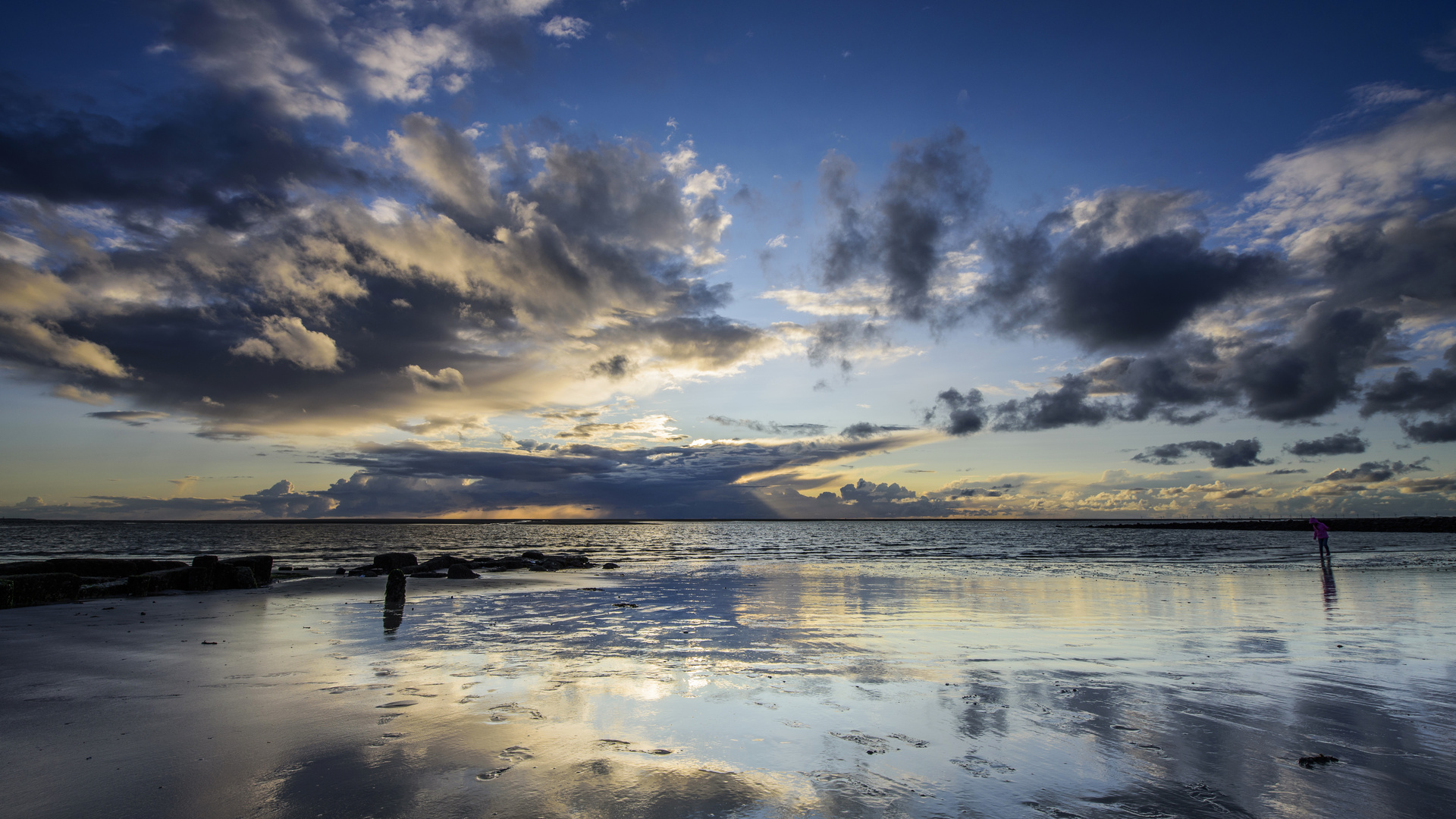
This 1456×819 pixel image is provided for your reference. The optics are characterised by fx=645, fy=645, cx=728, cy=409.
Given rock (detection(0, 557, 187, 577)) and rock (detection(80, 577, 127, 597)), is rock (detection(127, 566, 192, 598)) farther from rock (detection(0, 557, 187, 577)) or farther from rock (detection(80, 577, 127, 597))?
rock (detection(0, 557, 187, 577))

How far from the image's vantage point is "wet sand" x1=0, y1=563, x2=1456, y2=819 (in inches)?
202

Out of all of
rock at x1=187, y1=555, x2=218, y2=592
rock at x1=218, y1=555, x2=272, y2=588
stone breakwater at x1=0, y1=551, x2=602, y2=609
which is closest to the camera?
stone breakwater at x1=0, y1=551, x2=602, y2=609

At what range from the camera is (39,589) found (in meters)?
19.0

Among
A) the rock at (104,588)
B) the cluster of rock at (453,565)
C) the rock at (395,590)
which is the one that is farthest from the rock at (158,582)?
the rock at (395,590)

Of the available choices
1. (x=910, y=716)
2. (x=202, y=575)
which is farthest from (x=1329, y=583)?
(x=202, y=575)

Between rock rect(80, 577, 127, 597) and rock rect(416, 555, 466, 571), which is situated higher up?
rock rect(80, 577, 127, 597)

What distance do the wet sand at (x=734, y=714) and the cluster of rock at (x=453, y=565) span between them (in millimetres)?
13768

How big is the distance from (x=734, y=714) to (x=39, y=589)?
23464 mm

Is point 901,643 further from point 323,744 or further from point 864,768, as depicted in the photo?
point 323,744

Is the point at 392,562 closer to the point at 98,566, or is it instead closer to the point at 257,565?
the point at 257,565

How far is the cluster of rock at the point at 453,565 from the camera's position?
30016mm

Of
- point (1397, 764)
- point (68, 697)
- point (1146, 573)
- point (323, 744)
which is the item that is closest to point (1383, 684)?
point (1397, 764)

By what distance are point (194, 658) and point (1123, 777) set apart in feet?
44.6

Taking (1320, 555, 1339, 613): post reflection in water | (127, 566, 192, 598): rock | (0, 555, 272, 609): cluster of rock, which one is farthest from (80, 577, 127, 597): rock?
(1320, 555, 1339, 613): post reflection in water
